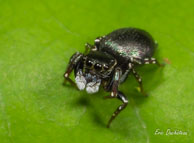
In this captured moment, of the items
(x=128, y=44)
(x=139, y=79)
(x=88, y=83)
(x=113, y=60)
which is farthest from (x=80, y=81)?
(x=128, y=44)

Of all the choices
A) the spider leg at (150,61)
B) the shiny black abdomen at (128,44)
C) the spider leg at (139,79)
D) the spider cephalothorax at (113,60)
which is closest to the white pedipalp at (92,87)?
the spider cephalothorax at (113,60)

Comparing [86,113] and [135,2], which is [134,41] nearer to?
[135,2]

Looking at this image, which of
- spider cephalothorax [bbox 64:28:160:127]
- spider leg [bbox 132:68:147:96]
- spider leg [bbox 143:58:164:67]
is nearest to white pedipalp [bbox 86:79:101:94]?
spider cephalothorax [bbox 64:28:160:127]

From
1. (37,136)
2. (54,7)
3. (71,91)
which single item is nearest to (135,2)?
(54,7)

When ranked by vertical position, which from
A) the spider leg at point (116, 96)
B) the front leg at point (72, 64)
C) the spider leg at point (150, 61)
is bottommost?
the spider leg at point (116, 96)

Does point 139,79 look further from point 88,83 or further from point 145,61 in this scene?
point 88,83

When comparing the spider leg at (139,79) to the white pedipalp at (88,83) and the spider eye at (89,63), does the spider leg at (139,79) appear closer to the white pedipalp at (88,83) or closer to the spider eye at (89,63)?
the white pedipalp at (88,83)
